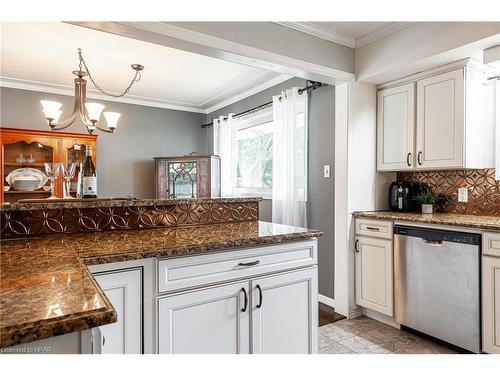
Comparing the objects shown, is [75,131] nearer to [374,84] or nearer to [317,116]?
[317,116]

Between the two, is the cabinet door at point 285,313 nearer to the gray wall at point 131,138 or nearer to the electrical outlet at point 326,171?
the electrical outlet at point 326,171

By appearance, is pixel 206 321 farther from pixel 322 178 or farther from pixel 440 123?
pixel 440 123

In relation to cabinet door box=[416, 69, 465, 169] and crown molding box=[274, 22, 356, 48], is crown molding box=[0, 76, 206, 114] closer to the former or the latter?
crown molding box=[274, 22, 356, 48]

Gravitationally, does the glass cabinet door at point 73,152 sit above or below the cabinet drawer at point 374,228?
above

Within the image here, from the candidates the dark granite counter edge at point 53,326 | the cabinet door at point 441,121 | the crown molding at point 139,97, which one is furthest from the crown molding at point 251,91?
the dark granite counter edge at point 53,326

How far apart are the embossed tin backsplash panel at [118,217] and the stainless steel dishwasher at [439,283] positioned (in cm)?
121

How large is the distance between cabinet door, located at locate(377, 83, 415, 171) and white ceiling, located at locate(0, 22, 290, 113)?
129cm

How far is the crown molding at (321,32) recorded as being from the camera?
8.09 feet

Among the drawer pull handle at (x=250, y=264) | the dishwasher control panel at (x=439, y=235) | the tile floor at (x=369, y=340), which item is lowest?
the tile floor at (x=369, y=340)

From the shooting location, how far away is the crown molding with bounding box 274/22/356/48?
247 cm

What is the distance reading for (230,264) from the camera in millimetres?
1555

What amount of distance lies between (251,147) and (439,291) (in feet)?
9.14

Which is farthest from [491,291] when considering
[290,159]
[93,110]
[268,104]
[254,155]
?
[93,110]
